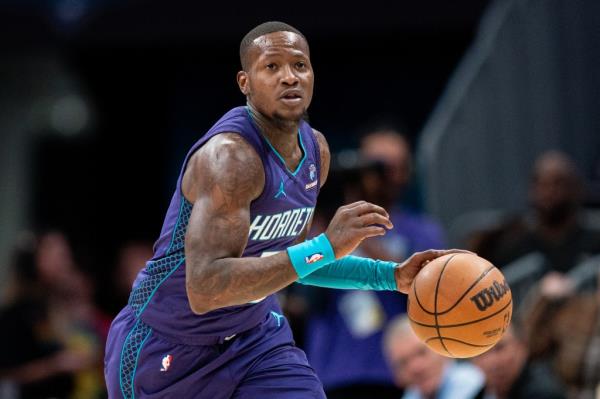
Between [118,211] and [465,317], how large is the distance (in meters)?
11.8

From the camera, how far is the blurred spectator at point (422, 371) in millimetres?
7051

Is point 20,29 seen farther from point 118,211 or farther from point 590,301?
point 590,301

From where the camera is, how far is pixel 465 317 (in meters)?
4.79

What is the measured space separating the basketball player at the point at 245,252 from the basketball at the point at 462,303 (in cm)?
16

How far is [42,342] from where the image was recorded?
33.2 feet

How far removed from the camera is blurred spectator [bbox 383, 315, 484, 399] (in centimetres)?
705

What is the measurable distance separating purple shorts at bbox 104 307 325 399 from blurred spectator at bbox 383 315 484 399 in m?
2.24

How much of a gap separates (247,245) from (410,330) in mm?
2570

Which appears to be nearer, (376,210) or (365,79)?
(376,210)

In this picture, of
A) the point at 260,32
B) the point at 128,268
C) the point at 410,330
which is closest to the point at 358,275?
the point at 260,32

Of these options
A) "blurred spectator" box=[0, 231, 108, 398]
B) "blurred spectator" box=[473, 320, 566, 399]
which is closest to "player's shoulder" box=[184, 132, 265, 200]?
"blurred spectator" box=[473, 320, 566, 399]

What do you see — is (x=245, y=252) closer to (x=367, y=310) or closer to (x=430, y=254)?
(x=430, y=254)

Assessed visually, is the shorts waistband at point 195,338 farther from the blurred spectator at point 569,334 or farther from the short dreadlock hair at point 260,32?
the blurred spectator at point 569,334

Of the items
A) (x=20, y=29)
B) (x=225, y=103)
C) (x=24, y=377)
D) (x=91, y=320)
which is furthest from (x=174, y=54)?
(x=24, y=377)
